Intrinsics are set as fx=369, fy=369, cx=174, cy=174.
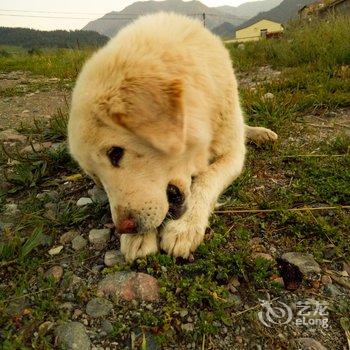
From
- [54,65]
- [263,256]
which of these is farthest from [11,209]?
[54,65]

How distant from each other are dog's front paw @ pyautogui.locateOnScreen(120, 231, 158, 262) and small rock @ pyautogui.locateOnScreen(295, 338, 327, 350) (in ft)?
2.65

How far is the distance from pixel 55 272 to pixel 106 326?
47 cm

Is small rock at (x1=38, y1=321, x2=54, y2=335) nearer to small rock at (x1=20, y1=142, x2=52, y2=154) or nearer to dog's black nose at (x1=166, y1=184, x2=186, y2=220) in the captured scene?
dog's black nose at (x1=166, y1=184, x2=186, y2=220)

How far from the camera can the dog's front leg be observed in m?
1.93

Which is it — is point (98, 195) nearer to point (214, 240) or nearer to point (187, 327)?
point (214, 240)

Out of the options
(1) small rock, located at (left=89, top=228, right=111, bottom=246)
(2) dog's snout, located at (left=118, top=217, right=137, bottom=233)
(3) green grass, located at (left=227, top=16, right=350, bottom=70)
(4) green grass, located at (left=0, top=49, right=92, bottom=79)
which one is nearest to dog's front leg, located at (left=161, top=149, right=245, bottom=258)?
(2) dog's snout, located at (left=118, top=217, right=137, bottom=233)

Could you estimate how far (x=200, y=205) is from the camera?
219 centimetres

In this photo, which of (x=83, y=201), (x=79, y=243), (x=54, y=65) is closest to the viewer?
(x=79, y=243)

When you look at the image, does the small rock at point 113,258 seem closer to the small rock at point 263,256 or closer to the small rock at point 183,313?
the small rock at point 183,313

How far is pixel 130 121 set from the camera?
1.83m

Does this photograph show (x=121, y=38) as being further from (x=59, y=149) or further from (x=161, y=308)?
(x=161, y=308)

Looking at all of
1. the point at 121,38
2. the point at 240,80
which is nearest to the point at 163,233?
the point at 121,38

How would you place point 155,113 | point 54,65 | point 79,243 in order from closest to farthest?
point 155,113
point 79,243
point 54,65

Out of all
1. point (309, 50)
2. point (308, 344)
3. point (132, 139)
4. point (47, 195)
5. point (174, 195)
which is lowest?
point (308, 344)
